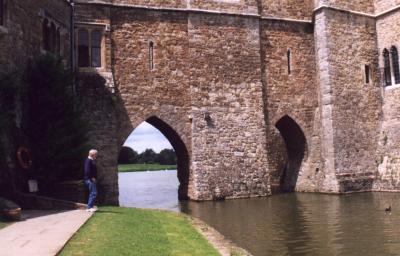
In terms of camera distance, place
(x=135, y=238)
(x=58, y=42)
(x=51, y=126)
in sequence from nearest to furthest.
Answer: (x=135, y=238) → (x=51, y=126) → (x=58, y=42)

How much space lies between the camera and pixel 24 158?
11.9m

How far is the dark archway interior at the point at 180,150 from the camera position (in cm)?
1853

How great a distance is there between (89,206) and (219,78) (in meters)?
9.71

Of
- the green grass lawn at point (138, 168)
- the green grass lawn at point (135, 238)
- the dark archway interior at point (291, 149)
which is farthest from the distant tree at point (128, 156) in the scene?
the green grass lawn at point (135, 238)

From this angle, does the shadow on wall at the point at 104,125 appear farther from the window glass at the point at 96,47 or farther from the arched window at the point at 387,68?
the arched window at the point at 387,68

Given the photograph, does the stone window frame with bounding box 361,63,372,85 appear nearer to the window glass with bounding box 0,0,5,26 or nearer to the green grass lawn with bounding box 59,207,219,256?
the green grass lawn with bounding box 59,207,219,256

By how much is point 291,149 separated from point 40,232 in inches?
638

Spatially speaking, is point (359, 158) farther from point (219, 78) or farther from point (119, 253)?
point (119, 253)

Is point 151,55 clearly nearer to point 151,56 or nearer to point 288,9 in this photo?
point 151,56

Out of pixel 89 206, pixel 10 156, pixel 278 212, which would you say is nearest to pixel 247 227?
pixel 278 212

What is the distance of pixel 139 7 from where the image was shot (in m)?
18.2

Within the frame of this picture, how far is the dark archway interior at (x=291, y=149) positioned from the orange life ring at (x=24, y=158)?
1241 centimetres

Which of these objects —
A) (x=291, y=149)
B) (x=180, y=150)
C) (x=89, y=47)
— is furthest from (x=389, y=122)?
(x=89, y=47)

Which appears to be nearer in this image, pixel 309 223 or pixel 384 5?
pixel 309 223
